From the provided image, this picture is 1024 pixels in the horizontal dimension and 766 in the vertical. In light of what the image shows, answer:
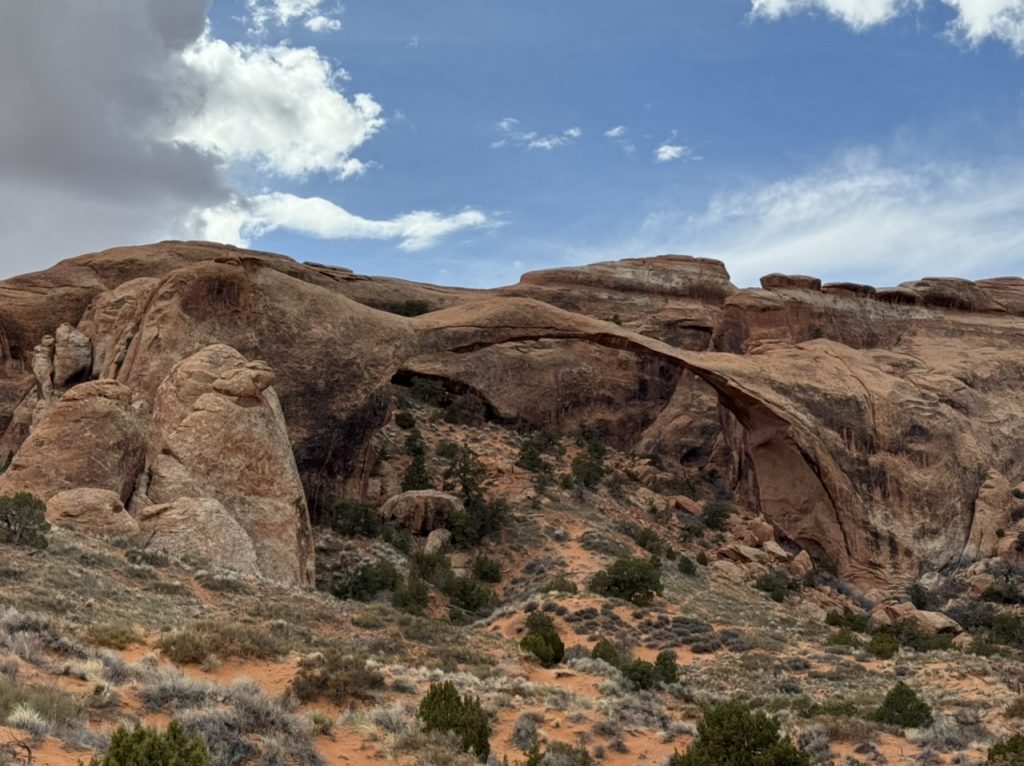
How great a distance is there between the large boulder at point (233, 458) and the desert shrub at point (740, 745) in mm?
12453

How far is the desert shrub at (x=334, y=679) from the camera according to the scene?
11.3m

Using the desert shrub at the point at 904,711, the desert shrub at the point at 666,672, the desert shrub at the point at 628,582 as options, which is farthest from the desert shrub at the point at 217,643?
the desert shrub at the point at 628,582

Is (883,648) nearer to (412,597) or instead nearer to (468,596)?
(468,596)

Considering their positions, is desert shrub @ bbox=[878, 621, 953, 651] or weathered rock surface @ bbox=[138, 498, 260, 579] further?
desert shrub @ bbox=[878, 621, 953, 651]

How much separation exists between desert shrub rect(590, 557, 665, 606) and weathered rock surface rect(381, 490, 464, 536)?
6.24m

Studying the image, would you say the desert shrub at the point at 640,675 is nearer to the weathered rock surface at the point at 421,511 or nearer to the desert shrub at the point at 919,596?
the weathered rock surface at the point at 421,511

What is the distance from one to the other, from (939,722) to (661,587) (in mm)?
11773

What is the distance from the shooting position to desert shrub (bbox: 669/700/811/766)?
1053 centimetres

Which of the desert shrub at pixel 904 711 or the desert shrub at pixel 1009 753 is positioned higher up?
the desert shrub at pixel 1009 753

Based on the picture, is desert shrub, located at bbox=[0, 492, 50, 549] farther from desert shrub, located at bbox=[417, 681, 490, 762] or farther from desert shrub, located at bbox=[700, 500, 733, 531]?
desert shrub, located at bbox=[700, 500, 733, 531]

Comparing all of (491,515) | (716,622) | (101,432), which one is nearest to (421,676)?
(101,432)

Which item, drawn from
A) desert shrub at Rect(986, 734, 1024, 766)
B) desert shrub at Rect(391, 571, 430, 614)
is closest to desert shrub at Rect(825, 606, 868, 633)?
desert shrub at Rect(391, 571, 430, 614)

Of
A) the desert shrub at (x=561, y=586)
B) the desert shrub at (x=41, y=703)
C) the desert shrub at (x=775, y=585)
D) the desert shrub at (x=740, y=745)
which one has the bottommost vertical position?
the desert shrub at (x=775, y=585)

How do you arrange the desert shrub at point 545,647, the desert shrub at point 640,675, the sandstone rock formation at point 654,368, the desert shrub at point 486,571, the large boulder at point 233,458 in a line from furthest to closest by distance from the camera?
1. the desert shrub at point 486,571
2. the sandstone rock formation at point 654,368
3. the large boulder at point 233,458
4. the desert shrub at point 545,647
5. the desert shrub at point 640,675
